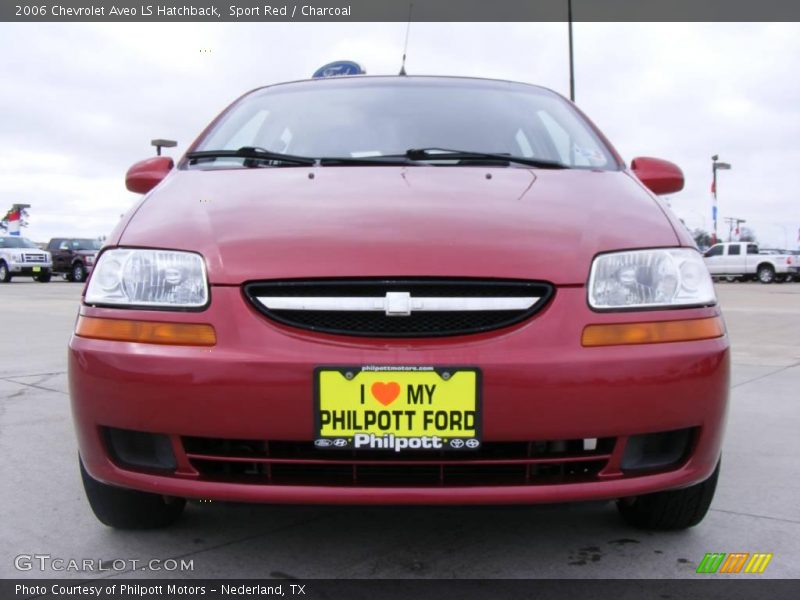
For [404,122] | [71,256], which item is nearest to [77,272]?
[71,256]

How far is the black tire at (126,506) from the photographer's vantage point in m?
2.15

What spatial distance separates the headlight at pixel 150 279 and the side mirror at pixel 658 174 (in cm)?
171

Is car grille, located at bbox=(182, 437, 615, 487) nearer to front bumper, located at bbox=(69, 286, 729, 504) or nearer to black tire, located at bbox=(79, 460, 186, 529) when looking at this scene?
front bumper, located at bbox=(69, 286, 729, 504)

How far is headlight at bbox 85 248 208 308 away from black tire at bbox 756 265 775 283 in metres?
32.6

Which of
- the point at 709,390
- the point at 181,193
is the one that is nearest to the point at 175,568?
the point at 181,193

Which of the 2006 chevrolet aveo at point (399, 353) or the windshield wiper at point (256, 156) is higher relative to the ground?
the windshield wiper at point (256, 156)

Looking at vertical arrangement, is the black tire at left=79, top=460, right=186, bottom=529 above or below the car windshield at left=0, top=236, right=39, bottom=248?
below

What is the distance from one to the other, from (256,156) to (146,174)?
54 centimetres

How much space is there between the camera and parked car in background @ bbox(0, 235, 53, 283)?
24.9 m

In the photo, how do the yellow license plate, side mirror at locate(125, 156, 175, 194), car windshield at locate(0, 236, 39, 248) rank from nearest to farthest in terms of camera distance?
1. the yellow license plate
2. side mirror at locate(125, 156, 175, 194)
3. car windshield at locate(0, 236, 39, 248)

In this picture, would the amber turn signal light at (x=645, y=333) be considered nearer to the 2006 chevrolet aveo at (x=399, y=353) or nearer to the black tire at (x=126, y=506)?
the 2006 chevrolet aveo at (x=399, y=353)

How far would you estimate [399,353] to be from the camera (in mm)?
1738

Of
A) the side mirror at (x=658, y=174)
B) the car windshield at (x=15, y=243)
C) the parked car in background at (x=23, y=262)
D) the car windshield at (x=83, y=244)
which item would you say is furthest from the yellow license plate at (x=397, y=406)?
the car windshield at (x=15, y=243)

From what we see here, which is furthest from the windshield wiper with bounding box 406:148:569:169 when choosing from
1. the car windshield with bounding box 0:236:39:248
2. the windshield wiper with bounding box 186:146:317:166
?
the car windshield with bounding box 0:236:39:248
